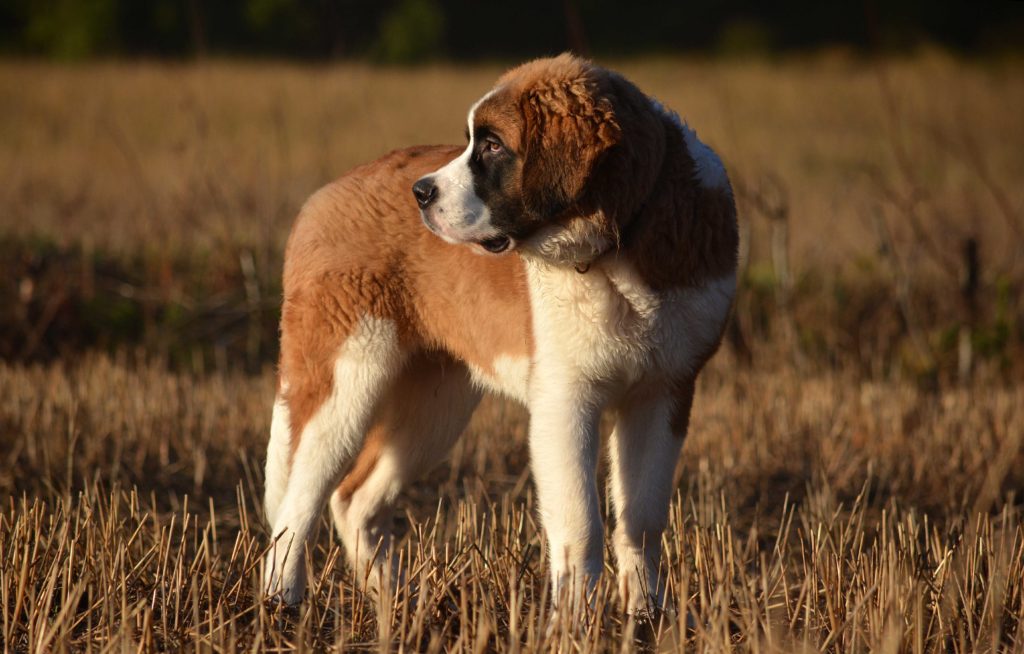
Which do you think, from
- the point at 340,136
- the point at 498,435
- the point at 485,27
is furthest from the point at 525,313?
the point at 485,27

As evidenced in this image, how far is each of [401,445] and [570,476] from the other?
108 cm

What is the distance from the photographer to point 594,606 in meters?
3.41

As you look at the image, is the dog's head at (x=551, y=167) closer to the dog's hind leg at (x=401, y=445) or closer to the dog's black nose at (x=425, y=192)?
the dog's black nose at (x=425, y=192)

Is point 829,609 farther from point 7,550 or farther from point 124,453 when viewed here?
point 124,453

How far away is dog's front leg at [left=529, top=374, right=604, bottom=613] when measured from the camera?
355cm

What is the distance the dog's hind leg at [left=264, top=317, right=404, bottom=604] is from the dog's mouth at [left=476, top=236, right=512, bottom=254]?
27.7 inches


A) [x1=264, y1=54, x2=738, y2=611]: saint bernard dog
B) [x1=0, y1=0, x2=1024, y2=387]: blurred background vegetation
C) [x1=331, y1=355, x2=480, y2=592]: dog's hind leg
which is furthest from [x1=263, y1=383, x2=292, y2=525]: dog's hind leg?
[x1=0, y1=0, x2=1024, y2=387]: blurred background vegetation

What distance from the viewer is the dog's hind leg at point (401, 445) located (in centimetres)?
440

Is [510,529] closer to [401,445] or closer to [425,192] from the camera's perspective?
[401,445]

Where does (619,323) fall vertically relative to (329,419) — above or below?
above

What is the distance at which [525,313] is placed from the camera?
3.79 metres

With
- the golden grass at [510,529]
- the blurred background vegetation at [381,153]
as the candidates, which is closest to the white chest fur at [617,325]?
the golden grass at [510,529]

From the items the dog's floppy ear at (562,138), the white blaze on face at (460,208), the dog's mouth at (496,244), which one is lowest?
the dog's mouth at (496,244)

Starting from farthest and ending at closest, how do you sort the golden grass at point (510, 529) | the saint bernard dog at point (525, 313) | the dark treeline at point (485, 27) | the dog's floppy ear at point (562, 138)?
the dark treeline at point (485, 27) < the saint bernard dog at point (525, 313) < the dog's floppy ear at point (562, 138) < the golden grass at point (510, 529)
